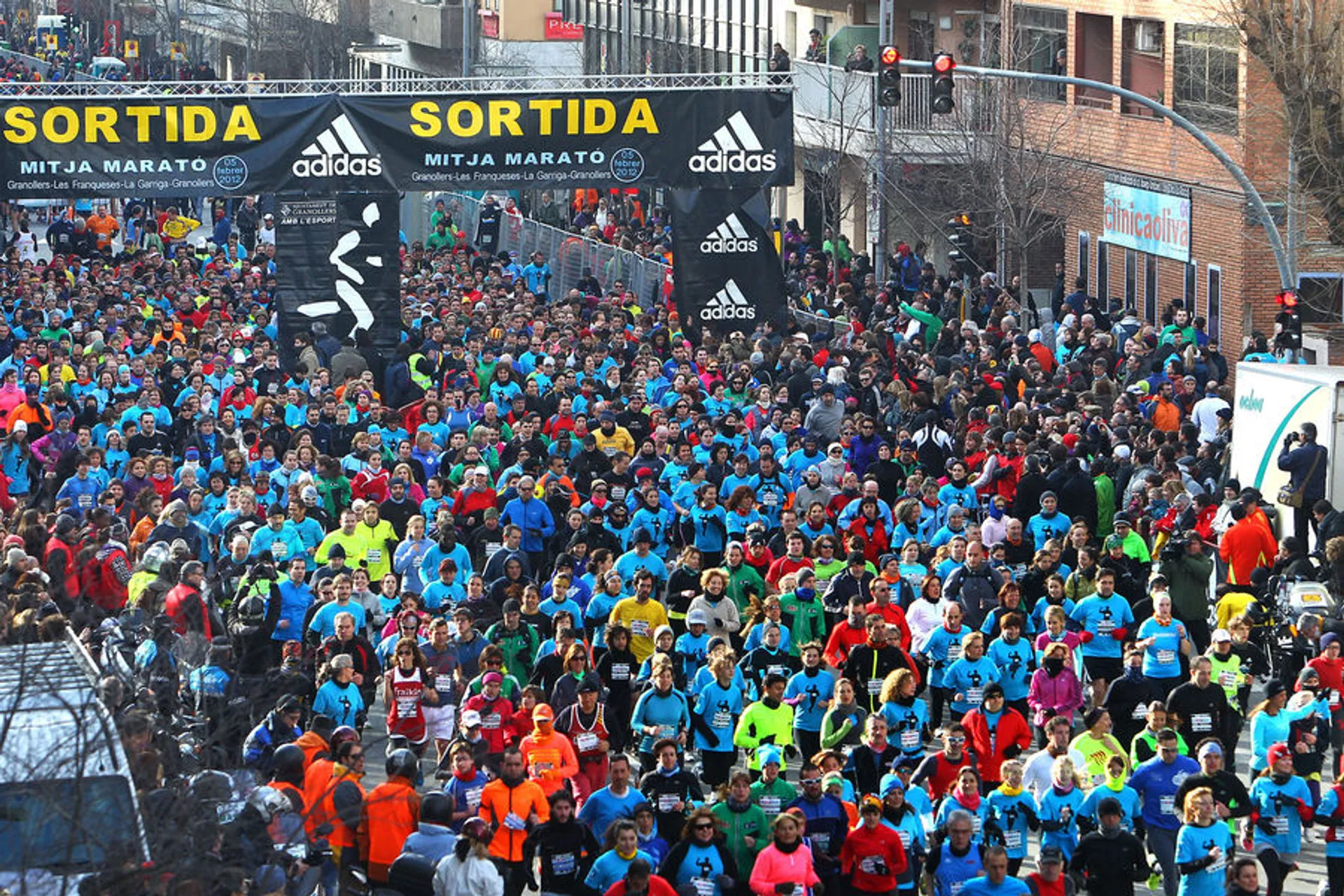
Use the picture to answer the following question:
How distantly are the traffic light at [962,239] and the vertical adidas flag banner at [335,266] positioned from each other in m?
10.8

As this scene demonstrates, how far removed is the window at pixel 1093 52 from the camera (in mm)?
40938

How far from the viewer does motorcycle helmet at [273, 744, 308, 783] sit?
44.5 feet

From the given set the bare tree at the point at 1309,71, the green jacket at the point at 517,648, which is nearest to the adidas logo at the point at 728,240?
the bare tree at the point at 1309,71

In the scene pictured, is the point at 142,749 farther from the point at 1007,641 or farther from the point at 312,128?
the point at 312,128

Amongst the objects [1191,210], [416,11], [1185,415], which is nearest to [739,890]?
[1185,415]

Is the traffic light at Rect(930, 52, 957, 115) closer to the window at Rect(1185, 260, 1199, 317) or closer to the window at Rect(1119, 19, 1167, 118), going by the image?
the window at Rect(1185, 260, 1199, 317)

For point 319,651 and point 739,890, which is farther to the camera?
point 319,651

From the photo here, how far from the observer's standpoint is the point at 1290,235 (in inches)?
1158

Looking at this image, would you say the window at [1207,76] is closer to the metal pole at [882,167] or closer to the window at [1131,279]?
the window at [1131,279]

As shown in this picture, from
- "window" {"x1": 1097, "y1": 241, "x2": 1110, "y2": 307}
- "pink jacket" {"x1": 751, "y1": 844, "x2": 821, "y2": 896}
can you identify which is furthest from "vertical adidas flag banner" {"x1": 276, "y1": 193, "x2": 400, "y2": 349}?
"pink jacket" {"x1": 751, "y1": 844, "x2": 821, "y2": 896}

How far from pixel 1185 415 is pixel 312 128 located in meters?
10.2

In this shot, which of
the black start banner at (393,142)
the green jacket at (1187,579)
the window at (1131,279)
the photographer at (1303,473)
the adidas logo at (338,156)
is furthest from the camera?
the window at (1131,279)

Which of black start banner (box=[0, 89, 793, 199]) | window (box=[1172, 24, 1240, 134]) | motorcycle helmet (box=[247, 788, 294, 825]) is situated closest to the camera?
motorcycle helmet (box=[247, 788, 294, 825])

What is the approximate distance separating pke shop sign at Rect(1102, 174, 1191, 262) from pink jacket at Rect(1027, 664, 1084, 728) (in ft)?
67.6
